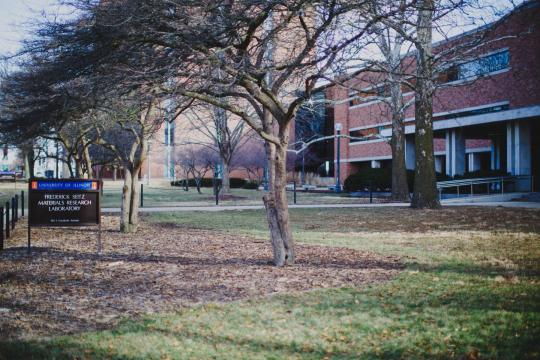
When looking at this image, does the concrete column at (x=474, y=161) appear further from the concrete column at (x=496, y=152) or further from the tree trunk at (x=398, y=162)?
the tree trunk at (x=398, y=162)

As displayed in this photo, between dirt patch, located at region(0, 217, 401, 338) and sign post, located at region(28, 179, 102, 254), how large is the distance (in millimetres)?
663

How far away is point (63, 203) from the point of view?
10469mm

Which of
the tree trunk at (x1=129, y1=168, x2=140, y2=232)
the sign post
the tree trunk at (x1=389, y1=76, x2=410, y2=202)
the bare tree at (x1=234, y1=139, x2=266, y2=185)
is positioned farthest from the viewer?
the bare tree at (x1=234, y1=139, x2=266, y2=185)

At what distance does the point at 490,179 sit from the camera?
1135 inches

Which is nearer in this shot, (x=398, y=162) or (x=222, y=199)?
(x=398, y=162)

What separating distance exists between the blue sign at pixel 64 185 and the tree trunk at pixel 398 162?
1751 centimetres

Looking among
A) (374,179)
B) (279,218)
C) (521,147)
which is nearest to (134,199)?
(279,218)

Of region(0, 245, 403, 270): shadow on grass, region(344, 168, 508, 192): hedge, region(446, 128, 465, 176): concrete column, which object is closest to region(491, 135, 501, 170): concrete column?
region(446, 128, 465, 176): concrete column

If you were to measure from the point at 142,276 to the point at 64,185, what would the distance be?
3.52 metres

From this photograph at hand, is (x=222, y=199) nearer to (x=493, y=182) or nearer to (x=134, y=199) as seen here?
(x=493, y=182)

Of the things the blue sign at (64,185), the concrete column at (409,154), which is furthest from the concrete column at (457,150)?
the blue sign at (64,185)

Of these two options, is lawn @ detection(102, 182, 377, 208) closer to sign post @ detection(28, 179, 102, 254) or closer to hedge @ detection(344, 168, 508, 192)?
hedge @ detection(344, 168, 508, 192)

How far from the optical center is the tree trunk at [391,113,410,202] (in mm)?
25953

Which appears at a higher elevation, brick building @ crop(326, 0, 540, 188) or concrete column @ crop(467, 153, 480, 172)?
brick building @ crop(326, 0, 540, 188)
